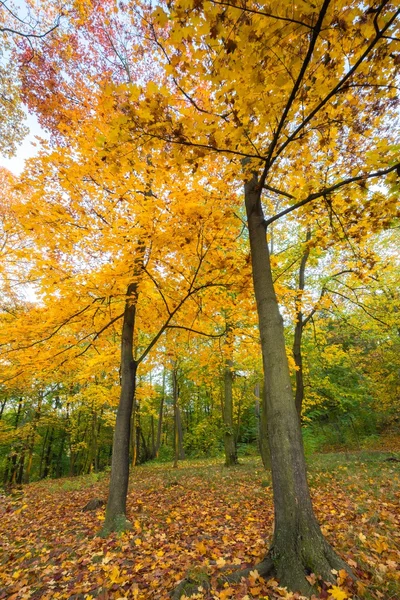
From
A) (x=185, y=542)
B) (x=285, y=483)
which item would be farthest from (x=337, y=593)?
(x=185, y=542)

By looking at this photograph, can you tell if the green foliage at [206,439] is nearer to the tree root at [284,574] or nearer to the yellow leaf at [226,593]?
the tree root at [284,574]

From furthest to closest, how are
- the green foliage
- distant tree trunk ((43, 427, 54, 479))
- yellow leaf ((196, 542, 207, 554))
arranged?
1. distant tree trunk ((43, 427, 54, 479))
2. the green foliage
3. yellow leaf ((196, 542, 207, 554))

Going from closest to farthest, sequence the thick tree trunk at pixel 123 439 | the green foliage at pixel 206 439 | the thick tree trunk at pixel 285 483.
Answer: the thick tree trunk at pixel 285 483, the thick tree trunk at pixel 123 439, the green foliage at pixel 206 439

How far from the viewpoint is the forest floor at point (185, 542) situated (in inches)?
113

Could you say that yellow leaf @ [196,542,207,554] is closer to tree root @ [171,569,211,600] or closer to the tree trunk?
tree root @ [171,569,211,600]

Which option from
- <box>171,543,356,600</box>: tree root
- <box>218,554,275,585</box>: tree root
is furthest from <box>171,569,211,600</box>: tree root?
<box>218,554,275,585</box>: tree root

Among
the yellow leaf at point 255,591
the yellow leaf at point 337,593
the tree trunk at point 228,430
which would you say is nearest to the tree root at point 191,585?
the yellow leaf at point 255,591

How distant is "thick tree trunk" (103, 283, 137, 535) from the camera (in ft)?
16.3

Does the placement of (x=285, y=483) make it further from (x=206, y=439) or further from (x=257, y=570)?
(x=206, y=439)

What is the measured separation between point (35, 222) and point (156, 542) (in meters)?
5.26

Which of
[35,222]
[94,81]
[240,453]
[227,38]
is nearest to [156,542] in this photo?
[35,222]

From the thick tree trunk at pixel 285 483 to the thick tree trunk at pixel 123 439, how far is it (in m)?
2.66

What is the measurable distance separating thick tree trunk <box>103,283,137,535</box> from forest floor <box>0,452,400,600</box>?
0.31 m

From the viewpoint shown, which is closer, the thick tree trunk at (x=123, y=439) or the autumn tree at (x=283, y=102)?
the autumn tree at (x=283, y=102)
